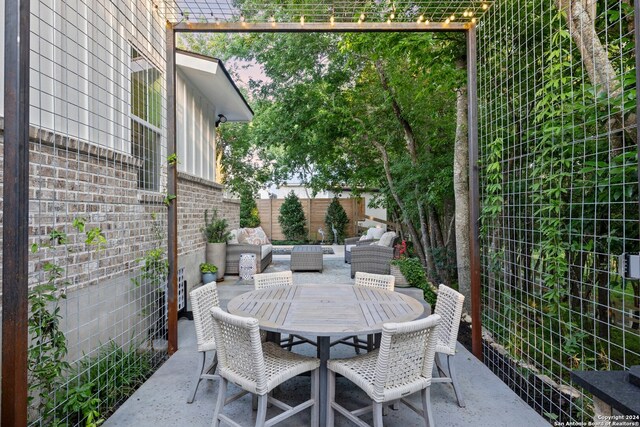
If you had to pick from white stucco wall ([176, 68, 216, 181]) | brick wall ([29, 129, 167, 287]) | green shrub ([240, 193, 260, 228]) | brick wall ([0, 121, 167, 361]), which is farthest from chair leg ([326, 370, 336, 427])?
green shrub ([240, 193, 260, 228])

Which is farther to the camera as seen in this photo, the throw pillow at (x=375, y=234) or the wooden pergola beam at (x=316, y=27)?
the throw pillow at (x=375, y=234)

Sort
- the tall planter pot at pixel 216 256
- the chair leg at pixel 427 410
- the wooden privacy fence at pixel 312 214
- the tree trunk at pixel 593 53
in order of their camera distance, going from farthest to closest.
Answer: the wooden privacy fence at pixel 312 214
the tall planter pot at pixel 216 256
the tree trunk at pixel 593 53
the chair leg at pixel 427 410

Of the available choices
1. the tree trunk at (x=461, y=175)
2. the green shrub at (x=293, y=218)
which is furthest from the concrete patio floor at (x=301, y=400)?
the green shrub at (x=293, y=218)

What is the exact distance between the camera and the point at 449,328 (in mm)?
2691

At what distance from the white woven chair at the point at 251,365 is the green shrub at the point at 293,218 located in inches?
468

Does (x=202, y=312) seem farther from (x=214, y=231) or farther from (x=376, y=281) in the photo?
(x=214, y=231)

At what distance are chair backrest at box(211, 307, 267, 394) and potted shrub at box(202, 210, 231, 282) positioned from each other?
405cm

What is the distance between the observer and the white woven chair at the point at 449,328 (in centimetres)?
255

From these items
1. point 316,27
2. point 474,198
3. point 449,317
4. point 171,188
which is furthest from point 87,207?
point 474,198

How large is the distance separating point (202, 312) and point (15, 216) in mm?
1382

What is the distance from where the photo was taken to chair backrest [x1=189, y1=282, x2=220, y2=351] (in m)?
2.57

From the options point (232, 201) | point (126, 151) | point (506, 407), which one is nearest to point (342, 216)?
point (232, 201)

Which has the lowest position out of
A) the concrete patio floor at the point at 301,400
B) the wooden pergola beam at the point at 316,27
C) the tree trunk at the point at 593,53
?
the concrete patio floor at the point at 301,400

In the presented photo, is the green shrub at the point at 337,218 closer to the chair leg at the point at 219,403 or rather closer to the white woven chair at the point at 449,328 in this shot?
the white woven chair at the point at 449,328
